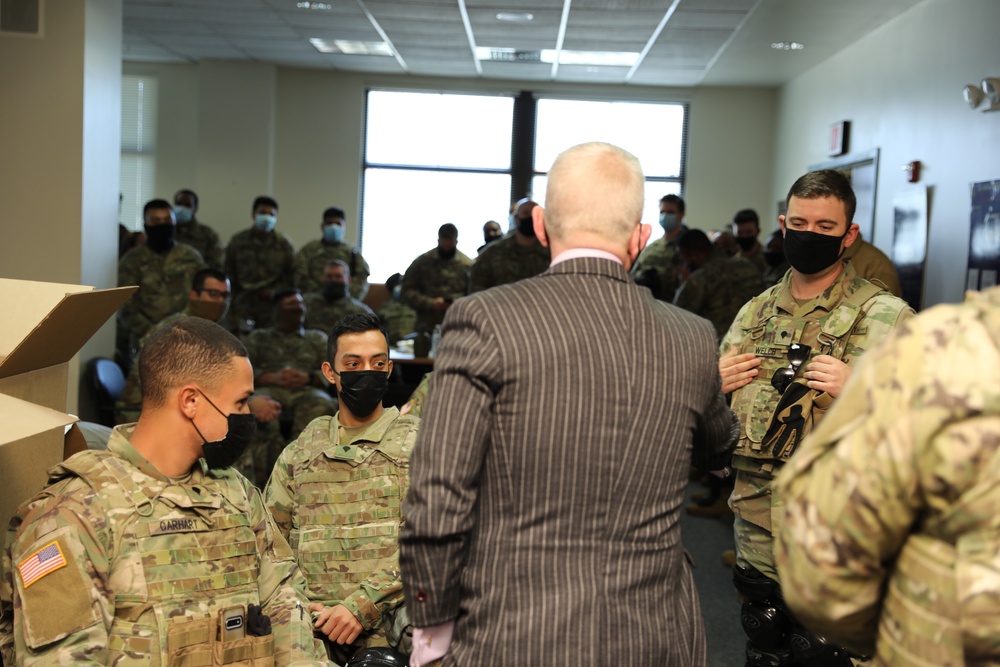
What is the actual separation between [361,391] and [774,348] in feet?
3.93

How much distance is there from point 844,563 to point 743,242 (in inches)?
267

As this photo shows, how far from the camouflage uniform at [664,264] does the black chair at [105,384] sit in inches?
152

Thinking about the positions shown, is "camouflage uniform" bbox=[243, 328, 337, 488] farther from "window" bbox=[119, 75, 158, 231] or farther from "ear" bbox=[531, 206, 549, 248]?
"window" bbox=[119, 75, 158, 231]

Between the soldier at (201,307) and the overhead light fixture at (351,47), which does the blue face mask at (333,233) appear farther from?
the soldier at (201,307)

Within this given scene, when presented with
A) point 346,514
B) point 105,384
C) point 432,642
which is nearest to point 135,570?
point 432,642

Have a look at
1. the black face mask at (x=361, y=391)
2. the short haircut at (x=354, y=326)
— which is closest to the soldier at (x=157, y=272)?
the short haircut at (x=354, y=326)

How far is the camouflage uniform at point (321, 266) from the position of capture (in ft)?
27.8

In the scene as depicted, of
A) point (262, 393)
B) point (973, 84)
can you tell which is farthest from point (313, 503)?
point (973, 84)

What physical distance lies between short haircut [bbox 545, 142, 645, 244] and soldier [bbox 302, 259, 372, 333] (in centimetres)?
542

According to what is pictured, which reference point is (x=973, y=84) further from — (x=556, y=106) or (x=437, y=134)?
(x=437, y=134)

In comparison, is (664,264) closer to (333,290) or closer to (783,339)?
(333,290)

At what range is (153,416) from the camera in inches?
72.1

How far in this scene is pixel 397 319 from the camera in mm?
8156

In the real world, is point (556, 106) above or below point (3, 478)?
above
